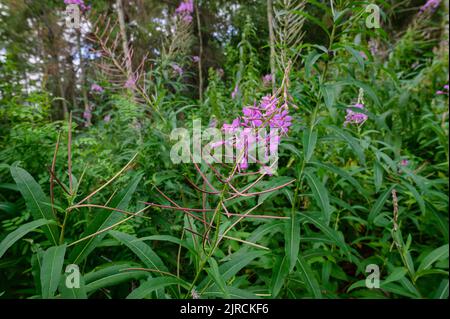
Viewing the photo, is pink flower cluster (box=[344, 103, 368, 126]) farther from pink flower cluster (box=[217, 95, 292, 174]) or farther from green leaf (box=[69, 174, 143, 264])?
green leaf (box=[69, 174, 143, 264])

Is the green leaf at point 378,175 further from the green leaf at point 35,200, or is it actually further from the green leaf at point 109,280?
the green leaf at point 35,200

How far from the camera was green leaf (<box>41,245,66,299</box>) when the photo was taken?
67 cm

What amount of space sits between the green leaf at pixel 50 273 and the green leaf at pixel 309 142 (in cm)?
87

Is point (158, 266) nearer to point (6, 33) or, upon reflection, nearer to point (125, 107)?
point (125, 107)

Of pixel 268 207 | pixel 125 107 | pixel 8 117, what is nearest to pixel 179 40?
pixel 125 107

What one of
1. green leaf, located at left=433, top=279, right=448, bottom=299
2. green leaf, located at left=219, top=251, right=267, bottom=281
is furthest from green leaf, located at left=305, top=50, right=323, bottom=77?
green leaf, located at left=433, top=279, right=448, bottom=299

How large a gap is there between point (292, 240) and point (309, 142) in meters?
0.40

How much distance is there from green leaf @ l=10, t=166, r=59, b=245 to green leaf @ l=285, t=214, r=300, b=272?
0.78 m

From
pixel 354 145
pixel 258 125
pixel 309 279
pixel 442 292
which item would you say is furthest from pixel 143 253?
pixel 442 292

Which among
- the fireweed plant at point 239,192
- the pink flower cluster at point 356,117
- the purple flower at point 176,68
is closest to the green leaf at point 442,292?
the fireweed plant at point 239,192

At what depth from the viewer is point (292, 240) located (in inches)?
42.3

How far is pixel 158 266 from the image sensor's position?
0.90 m

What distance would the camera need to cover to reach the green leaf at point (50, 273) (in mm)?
674

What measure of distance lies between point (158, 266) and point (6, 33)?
2.96m
